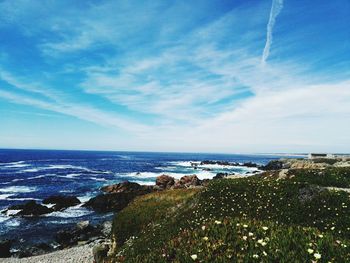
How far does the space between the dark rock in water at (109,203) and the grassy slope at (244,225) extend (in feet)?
75.9

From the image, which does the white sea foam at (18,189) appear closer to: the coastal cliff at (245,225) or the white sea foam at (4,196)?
the white sea foam at (4,196)

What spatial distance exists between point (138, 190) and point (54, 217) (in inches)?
698

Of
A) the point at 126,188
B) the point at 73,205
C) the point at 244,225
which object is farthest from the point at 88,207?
the point at 244,225

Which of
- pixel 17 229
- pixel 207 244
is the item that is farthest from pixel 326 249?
pixel 17 229

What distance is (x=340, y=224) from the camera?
455 inches

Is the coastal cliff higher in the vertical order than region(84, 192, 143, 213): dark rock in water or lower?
higher

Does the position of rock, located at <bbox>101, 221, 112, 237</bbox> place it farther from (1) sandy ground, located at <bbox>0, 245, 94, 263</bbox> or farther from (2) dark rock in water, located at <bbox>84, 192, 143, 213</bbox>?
(2) dark rock in water, located at <bbox>84, 192, 143, 213</bbox>

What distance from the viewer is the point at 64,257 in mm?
26203

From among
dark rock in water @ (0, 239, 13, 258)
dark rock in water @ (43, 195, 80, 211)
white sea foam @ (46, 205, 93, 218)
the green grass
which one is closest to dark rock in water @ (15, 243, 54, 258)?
dark rock in water @ (0, 239, 13, 258)

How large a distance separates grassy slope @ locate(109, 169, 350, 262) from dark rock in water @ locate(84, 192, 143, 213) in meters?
23.1

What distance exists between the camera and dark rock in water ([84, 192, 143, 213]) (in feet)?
158

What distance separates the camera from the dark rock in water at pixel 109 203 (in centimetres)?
4806

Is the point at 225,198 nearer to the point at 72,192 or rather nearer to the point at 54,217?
the point at 54,217

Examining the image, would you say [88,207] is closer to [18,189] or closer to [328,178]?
[18,189]
